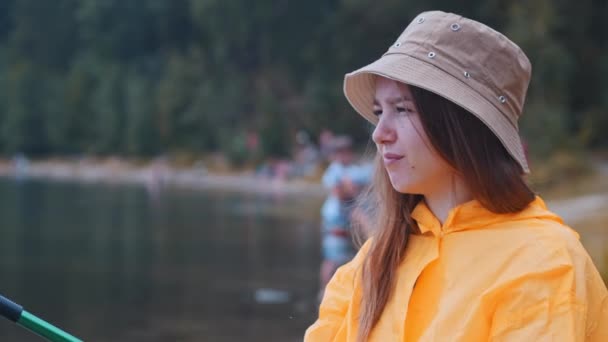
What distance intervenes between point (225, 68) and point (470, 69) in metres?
45.5

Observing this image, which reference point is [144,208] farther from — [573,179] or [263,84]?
[263,84]

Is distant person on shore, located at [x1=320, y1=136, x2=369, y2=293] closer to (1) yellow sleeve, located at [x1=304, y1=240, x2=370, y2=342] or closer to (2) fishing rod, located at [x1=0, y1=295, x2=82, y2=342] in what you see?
(1) yellow sleeve, located at [x1=304, y1=240, x2=370, y2=342]

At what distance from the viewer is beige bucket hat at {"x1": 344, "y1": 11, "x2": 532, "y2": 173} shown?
1.77m

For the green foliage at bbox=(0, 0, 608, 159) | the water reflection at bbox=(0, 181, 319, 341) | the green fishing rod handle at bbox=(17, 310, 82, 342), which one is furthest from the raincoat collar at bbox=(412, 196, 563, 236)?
the green foliage at bbox=(0, 0, 608, 159)

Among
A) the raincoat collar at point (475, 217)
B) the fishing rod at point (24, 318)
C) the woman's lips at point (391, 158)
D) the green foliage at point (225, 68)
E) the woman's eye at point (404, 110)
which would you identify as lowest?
the green foliage at point (225, 68)

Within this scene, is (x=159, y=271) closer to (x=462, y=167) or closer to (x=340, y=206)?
(x=340, y=206)

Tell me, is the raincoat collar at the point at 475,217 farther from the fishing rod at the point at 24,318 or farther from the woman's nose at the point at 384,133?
the fishing rod at the point at 24,318

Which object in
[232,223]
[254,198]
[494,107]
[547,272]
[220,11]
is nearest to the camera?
[547,272]

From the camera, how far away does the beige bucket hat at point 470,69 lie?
1.77 metres

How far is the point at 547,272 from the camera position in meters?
1.60

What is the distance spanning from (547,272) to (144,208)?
21891 millimetres

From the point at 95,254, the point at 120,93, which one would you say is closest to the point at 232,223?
the point at 95,254

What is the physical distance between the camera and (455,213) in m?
1.79

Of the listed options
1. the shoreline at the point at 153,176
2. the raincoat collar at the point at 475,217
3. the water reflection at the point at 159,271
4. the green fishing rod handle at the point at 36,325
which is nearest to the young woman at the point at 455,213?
the raincoat collar at the point at 475,217
